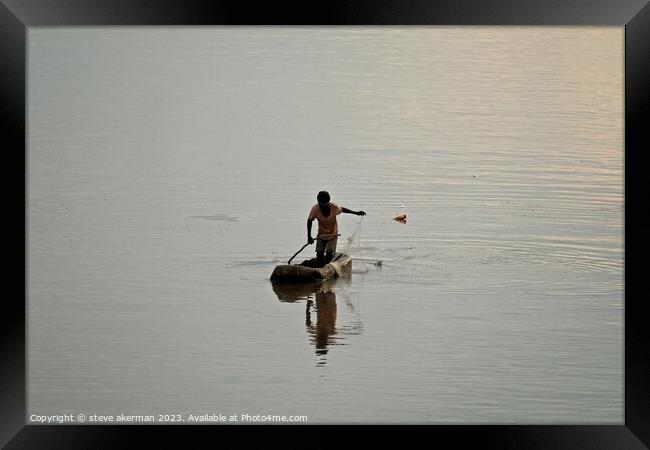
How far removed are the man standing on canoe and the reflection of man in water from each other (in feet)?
2.88

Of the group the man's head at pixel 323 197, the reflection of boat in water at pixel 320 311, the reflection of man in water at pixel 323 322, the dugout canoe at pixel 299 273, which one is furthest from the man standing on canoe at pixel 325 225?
the reflection of man in water at pixel 323 322

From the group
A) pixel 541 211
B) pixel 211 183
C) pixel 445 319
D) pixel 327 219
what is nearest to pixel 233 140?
pixel 211 183

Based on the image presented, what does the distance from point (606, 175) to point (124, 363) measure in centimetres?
1187

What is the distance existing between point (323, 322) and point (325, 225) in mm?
2126

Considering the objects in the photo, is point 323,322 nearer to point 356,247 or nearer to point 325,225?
point 325,225

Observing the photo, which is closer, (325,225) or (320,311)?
(320,311)

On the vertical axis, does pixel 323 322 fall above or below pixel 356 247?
below

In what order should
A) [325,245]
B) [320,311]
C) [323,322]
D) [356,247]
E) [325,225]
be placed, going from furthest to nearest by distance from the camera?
1. [356,247]
2. [325,245]
3. [325,225]
4. [320,311]
5. [323,322]

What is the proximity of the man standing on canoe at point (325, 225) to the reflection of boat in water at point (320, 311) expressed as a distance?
48 cm

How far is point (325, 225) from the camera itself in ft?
39.9

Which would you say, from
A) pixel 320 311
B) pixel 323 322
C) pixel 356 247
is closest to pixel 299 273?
pixel 320 311

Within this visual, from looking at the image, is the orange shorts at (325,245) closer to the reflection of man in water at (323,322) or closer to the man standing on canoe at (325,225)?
the man standing on canoe at (325,225)

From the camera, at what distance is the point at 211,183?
19.1 metres

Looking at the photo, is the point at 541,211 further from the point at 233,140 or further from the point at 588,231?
the point at 233,140
